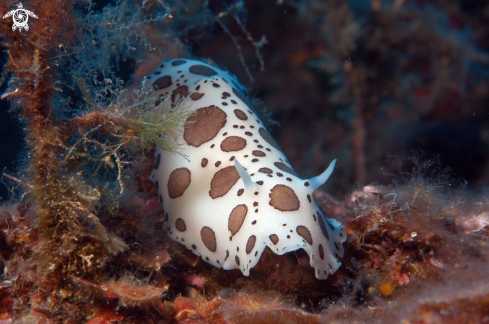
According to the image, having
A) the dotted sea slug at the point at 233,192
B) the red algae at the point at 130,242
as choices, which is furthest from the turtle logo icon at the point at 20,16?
the dotted sea slug at the point at 233,192

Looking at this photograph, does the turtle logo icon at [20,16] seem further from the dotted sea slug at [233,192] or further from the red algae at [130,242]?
the dotted sea slug at [233,192]

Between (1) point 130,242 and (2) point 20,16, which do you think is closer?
(2) point 20,16

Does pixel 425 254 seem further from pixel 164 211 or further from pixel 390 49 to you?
pixel 390 49

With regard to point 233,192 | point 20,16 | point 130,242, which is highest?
point 20,16

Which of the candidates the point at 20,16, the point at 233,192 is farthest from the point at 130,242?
the point at 20,16

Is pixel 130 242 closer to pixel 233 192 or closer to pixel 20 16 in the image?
pixel 233 192

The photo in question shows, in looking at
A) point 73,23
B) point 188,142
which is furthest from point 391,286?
point 73,23
